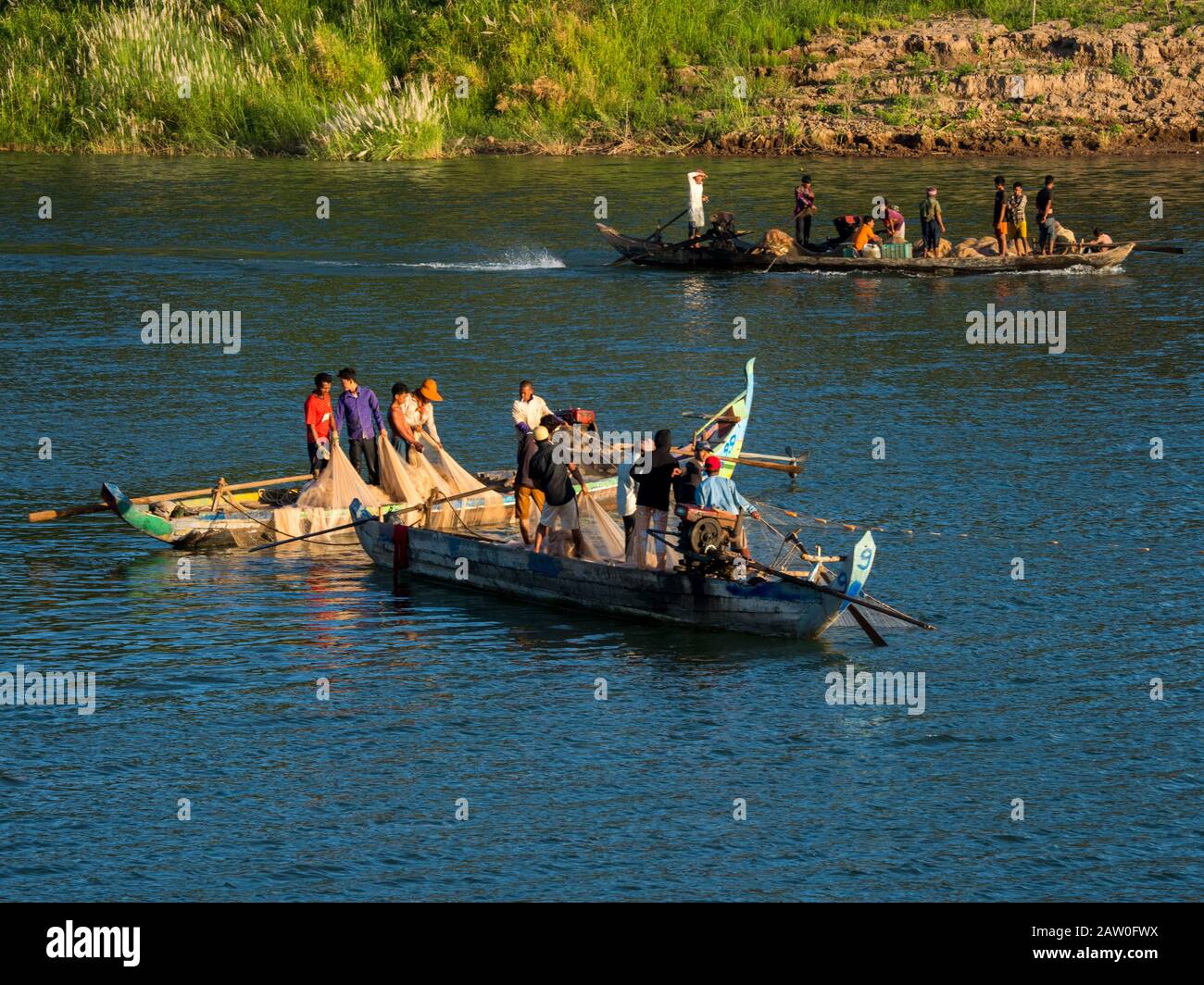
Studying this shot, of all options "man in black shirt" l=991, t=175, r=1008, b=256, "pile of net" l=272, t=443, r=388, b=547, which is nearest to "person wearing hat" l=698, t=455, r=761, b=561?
"pile of net" l=272, t=443, r=388, b=547

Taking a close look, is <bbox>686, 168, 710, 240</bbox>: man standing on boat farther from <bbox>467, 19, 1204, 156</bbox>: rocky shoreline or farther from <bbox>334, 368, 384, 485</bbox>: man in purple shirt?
<bbox>334, 368, 384, 485</bbox>: man in purple shirt

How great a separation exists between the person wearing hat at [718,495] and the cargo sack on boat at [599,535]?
5.26 ft

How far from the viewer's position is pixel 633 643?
67.4 feet

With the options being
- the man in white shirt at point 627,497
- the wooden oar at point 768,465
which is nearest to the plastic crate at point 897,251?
the wooden oar at point 768,465

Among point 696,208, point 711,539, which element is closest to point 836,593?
point 711,539

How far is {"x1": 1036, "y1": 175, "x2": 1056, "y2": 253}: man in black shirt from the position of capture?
41344 millimetres

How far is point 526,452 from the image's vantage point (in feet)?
72.8

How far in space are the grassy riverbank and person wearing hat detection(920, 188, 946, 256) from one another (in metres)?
20.8

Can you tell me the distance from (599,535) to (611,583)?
1.07 m

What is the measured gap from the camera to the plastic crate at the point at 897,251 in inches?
1672

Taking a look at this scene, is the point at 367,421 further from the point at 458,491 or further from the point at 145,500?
the point at 145,500
